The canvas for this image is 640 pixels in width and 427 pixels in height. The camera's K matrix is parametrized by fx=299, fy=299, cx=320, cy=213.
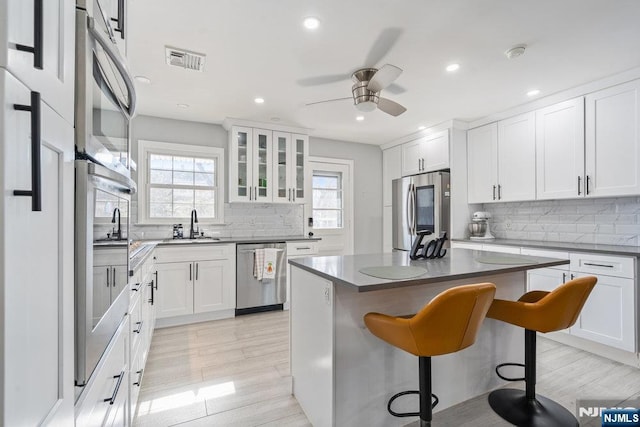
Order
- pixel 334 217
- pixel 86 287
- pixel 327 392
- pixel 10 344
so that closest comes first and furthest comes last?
pixel 10 344, pixel 86 287, pixel 327 392, pixel 334 217

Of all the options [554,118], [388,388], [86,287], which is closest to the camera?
[86,287]

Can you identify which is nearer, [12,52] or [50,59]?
[12,52]

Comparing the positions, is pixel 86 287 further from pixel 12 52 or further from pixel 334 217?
pixel 334 217

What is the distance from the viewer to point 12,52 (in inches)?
17.3

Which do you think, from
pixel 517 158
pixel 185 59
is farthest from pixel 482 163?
pixel 185 59

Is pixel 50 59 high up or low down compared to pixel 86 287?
up

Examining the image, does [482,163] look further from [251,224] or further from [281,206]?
[251,224]

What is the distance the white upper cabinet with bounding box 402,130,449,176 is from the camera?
4.18 m

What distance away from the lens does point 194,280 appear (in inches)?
136

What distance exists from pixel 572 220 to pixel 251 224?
4.01m

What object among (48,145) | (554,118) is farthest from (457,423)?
(554,118)

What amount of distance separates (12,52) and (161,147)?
153 inches

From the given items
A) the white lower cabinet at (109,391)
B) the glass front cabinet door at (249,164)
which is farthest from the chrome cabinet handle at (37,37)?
the glass front cabinet door at (249,164)

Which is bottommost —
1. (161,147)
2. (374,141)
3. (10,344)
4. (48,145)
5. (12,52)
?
(10,344)
